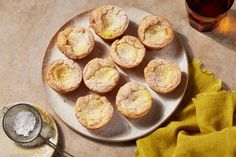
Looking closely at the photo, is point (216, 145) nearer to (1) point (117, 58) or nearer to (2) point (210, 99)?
(2) point (210, 99)

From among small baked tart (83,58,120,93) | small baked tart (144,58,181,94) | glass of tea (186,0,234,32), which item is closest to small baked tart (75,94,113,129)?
small baked tart (83,58,120,93)

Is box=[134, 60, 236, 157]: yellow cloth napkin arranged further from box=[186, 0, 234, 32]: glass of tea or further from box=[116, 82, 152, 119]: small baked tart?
box=[186, 0, 234, 32]: glass of tea

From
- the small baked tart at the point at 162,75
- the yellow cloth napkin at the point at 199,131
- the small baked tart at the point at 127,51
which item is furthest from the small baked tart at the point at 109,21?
the yellow cloth napkin at the point at 199,131

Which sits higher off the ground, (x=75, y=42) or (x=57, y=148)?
(x=75, y=42)

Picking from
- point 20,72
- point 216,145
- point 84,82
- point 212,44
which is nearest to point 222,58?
point 212,44

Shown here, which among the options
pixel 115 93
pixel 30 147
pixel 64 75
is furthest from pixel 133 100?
pixel 30 147

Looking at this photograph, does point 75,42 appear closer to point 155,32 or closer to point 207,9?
point 155,32

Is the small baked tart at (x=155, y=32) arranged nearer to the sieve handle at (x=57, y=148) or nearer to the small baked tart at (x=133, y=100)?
the small baked tart at (x=133, y=100)
